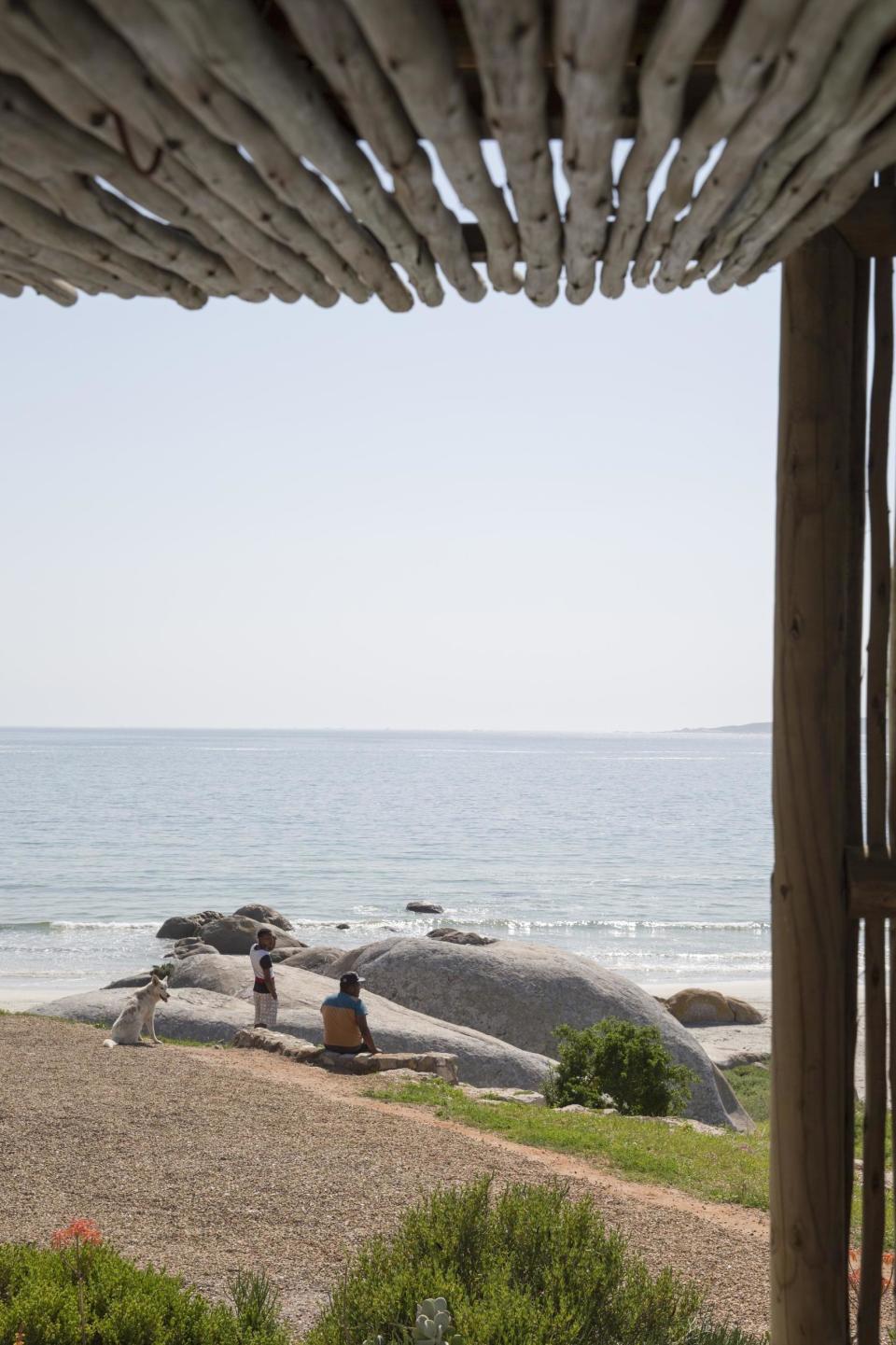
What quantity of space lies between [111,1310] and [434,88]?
439 centimetres

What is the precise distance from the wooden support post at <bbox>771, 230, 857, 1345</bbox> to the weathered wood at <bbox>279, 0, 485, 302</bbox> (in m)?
1.41

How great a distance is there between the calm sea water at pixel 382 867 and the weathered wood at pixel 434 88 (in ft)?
90.9

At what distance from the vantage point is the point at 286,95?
2000 millimetres

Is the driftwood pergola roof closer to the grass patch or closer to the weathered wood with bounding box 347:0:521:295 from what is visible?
the weathered wood with bounding box 347:0:521:295

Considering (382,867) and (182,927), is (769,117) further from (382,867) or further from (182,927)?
(382,867)

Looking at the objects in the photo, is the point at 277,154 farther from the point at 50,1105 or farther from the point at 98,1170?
the point at 50,1105

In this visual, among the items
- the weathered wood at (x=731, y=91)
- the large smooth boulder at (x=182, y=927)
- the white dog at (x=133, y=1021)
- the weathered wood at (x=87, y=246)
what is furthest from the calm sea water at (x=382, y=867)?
the weathered wood at (x=731, y=91)

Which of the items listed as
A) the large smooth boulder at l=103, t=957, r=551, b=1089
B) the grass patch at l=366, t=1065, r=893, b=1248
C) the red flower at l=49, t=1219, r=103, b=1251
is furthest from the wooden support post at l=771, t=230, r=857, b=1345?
the large smooth boulder at l=103, t=957, r=551, b=1089

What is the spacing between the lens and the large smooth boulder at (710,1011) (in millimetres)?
24703

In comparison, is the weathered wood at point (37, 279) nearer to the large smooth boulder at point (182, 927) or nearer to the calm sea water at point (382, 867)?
the calm sea water at point (382, 867)

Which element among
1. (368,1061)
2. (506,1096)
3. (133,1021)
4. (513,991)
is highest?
(133,1021)

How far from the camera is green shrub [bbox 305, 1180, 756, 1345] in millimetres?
4434

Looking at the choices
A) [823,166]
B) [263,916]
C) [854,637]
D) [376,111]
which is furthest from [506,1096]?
[263,916]

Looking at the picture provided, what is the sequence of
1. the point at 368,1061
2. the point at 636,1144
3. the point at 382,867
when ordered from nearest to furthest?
the point at 636,1144 → the point at 368,1061 → the point at 382,867
